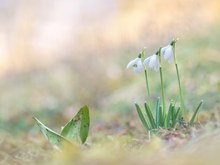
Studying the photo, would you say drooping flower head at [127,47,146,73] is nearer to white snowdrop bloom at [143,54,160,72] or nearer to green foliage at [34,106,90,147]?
white snowdrop bloom at [143,54,160,72]

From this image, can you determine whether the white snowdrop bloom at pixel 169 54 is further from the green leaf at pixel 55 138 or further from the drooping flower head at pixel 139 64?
the green leaf at pixel 55 138

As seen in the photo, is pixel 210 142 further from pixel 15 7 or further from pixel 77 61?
pixel 15 7

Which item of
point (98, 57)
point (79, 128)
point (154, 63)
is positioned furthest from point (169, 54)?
point (98, 57)

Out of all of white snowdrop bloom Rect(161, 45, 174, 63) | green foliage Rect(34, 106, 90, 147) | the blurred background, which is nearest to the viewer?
white snowdrop bloom Rect(161, 45, 174, 63)

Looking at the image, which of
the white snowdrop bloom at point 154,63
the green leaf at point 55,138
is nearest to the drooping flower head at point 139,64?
the white snowdrop bloom at point 154,63

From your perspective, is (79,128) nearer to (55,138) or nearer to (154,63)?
(55,138)

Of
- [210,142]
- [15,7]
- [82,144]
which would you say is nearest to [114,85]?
[82,144]

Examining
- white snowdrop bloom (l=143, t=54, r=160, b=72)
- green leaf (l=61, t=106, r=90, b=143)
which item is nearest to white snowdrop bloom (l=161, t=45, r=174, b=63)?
white snowdrop bloom (l=143, t=54, r=160, b=72)
